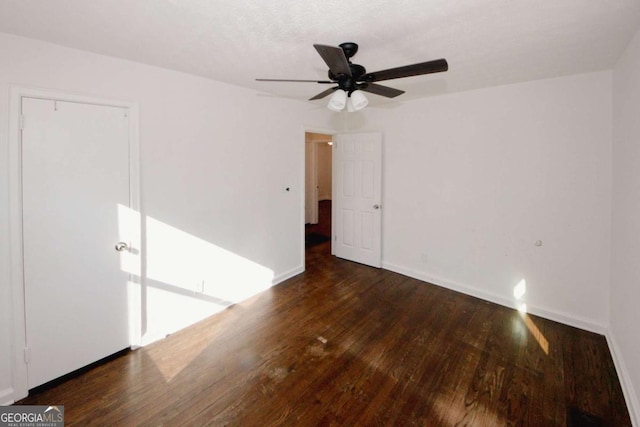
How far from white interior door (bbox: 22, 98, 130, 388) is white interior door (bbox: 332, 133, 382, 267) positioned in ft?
10.0

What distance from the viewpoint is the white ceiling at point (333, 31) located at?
1.63 m

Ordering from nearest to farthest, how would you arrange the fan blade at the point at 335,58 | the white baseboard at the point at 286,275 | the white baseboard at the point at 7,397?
the fan blade at the point at 335,58 → the white baseboard at the point at 7,397 → the white baseboard at the point at 286,275

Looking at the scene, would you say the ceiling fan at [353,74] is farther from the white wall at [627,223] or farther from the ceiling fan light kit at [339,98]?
the white wall at [627,223]

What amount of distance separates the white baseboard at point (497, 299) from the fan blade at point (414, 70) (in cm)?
284

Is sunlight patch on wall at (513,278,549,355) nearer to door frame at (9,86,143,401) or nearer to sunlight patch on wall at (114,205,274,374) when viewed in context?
sunlight patch on wall at (114,205,274,374)

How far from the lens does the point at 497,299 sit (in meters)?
3.42

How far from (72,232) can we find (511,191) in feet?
13.6

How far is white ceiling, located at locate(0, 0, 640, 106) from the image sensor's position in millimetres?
1627

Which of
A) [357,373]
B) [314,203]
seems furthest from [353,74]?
[314,203]

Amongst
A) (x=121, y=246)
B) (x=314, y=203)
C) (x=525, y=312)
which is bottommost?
(x=525, y=312)

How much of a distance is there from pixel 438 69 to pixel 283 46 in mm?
1132

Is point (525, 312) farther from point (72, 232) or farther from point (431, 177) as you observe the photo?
point (72, 232)

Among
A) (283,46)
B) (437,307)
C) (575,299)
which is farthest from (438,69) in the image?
(575,299)

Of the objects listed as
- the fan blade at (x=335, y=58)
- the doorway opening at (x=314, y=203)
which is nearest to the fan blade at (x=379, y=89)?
the fan blade at (x=335, y=58)
